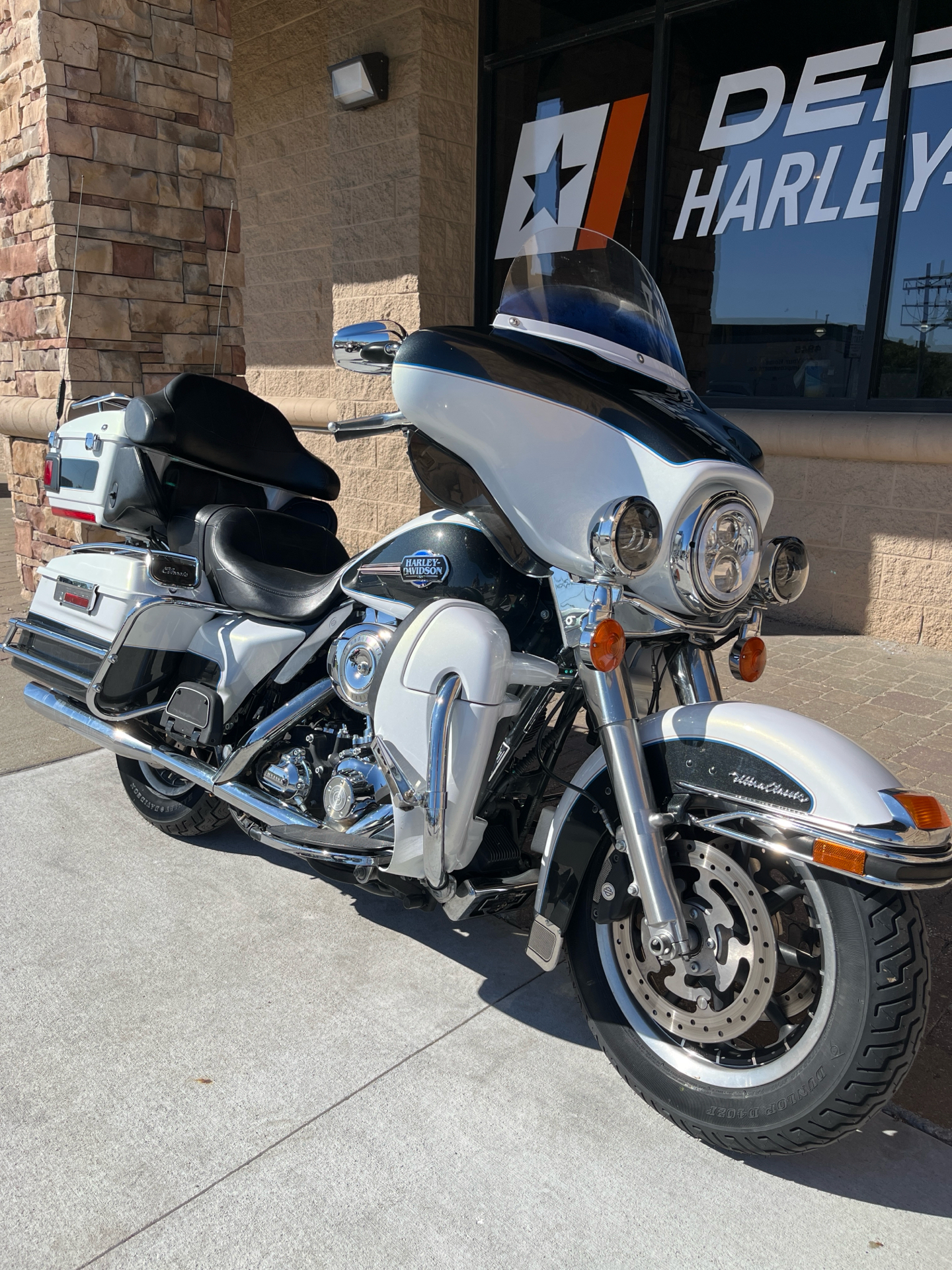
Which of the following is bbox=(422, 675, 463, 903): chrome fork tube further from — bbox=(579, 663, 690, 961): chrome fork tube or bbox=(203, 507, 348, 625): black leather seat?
bbox=(203, 507, 348, 625): black leather seat

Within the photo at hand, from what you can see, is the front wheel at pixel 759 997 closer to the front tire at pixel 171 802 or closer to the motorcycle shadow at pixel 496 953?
the motorcycle shadow at pixel 496 953

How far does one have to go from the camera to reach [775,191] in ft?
19.5

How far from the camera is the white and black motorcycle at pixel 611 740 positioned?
1.82 meters

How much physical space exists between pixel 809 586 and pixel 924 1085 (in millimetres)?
3915

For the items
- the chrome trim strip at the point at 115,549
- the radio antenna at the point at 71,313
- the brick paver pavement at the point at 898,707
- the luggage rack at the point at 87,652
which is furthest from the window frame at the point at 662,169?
the luggage rack at the point at 87,652

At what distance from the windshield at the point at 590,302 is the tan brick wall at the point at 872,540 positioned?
12.1ft

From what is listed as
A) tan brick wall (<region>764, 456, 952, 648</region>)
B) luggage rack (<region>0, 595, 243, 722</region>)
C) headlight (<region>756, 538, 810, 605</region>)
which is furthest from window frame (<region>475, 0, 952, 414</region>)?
luggage rack (<region>0, 595, 243, 722</region>)

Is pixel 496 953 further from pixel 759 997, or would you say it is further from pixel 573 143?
pixel 573 143

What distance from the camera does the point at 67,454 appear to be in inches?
135

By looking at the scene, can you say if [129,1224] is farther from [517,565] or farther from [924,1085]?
[924,1085]

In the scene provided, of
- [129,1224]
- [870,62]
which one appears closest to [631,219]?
[870,62]

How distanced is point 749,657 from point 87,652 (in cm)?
204

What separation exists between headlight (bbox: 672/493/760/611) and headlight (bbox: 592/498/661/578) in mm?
56

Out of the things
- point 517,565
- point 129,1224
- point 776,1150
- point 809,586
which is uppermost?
point 517,565
